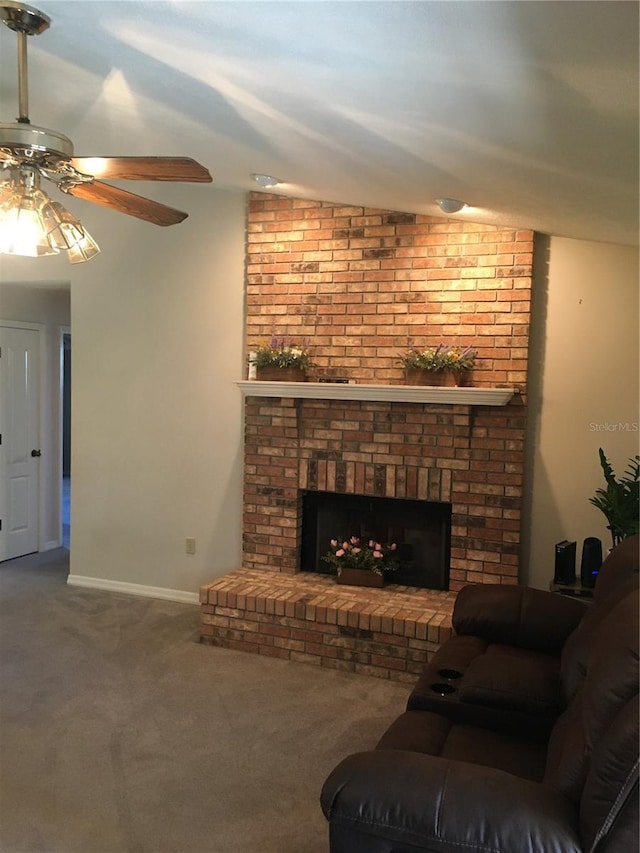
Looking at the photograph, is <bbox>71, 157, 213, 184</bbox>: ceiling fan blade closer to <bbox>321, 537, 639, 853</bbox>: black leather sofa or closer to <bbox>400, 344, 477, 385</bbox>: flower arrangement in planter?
<bbox>321, 537, 639, 853</bbox>: black leather sofa

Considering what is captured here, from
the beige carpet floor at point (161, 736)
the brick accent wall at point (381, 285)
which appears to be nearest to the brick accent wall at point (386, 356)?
the brick accent wall at point (381, 285)

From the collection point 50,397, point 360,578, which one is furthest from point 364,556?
point 50,397

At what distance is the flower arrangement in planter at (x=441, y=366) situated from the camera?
418 centimetres

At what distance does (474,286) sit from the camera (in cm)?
427

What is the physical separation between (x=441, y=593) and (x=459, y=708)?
6.53 ft

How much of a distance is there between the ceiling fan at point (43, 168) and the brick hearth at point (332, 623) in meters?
2.42

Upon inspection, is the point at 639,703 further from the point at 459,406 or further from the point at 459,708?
the point at 459,406

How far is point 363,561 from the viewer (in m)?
4.49

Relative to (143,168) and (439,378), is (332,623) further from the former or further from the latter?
(143,168)

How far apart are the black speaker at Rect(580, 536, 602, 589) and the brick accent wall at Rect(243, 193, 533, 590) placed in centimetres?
43

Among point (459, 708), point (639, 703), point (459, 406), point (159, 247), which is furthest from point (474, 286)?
point (639, 703)

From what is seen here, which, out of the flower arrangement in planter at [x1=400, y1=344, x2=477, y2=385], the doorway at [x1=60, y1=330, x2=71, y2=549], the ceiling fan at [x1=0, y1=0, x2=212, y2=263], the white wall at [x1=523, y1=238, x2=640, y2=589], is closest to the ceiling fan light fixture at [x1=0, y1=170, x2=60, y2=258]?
the ceiling fan at [x1=0, y1=0, x2=212, y2=263]

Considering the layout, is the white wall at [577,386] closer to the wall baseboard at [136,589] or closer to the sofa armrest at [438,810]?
the wall baseboard at [136,589]

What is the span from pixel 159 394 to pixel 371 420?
5.30ft
